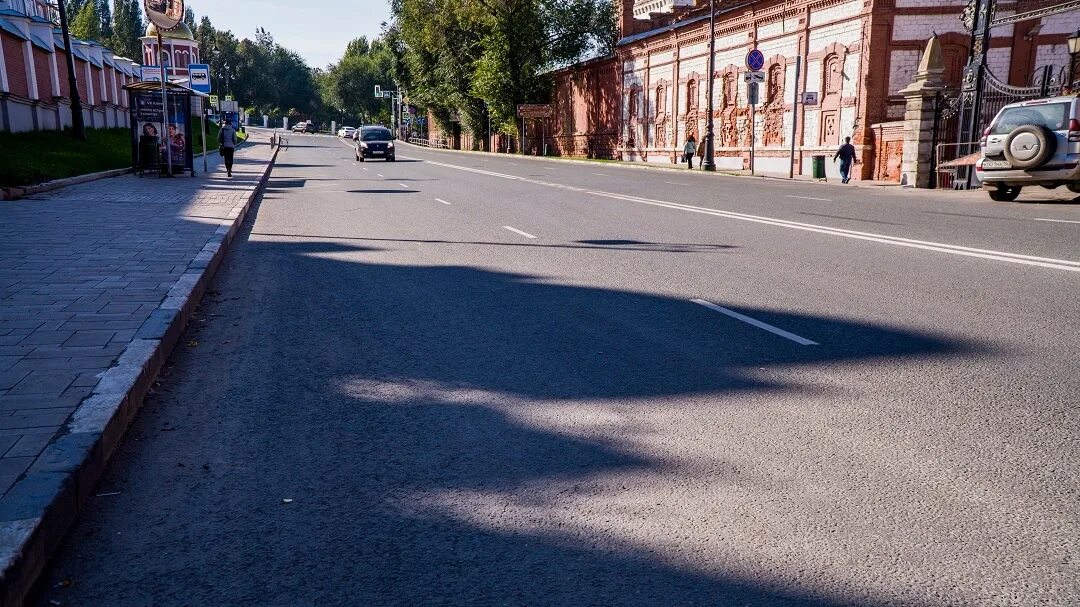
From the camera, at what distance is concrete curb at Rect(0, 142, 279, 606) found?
9.98 ft

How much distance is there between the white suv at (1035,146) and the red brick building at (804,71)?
10.6m

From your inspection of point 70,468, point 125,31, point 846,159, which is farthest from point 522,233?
point 125,31

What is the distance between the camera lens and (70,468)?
3.71 metres

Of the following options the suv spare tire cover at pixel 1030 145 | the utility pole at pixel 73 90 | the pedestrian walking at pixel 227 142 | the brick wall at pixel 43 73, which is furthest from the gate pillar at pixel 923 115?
the brick wall at pixel 43 73

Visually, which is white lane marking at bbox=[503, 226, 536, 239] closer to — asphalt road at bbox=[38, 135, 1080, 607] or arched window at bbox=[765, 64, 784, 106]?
asphalt road at bbox=[38, 135, 1080, 607]

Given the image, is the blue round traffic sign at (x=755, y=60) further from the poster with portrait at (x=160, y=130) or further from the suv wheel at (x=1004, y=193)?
the poster with portrait at (x=160, y=130)

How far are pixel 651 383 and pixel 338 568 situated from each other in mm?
2665

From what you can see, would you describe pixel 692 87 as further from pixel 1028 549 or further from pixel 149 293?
pixel 1028 549

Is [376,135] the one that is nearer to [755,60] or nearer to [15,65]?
[15,65]

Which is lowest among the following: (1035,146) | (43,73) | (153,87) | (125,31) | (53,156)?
(53,156)

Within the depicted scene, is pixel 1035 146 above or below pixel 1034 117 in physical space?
below

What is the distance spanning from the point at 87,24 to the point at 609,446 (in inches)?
5518

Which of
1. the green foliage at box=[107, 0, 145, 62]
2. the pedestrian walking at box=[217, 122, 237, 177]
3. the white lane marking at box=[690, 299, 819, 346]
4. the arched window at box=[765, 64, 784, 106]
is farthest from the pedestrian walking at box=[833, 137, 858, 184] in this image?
the green foliage at box=[107, 0, 145, 62]

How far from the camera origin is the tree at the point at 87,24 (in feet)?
388
